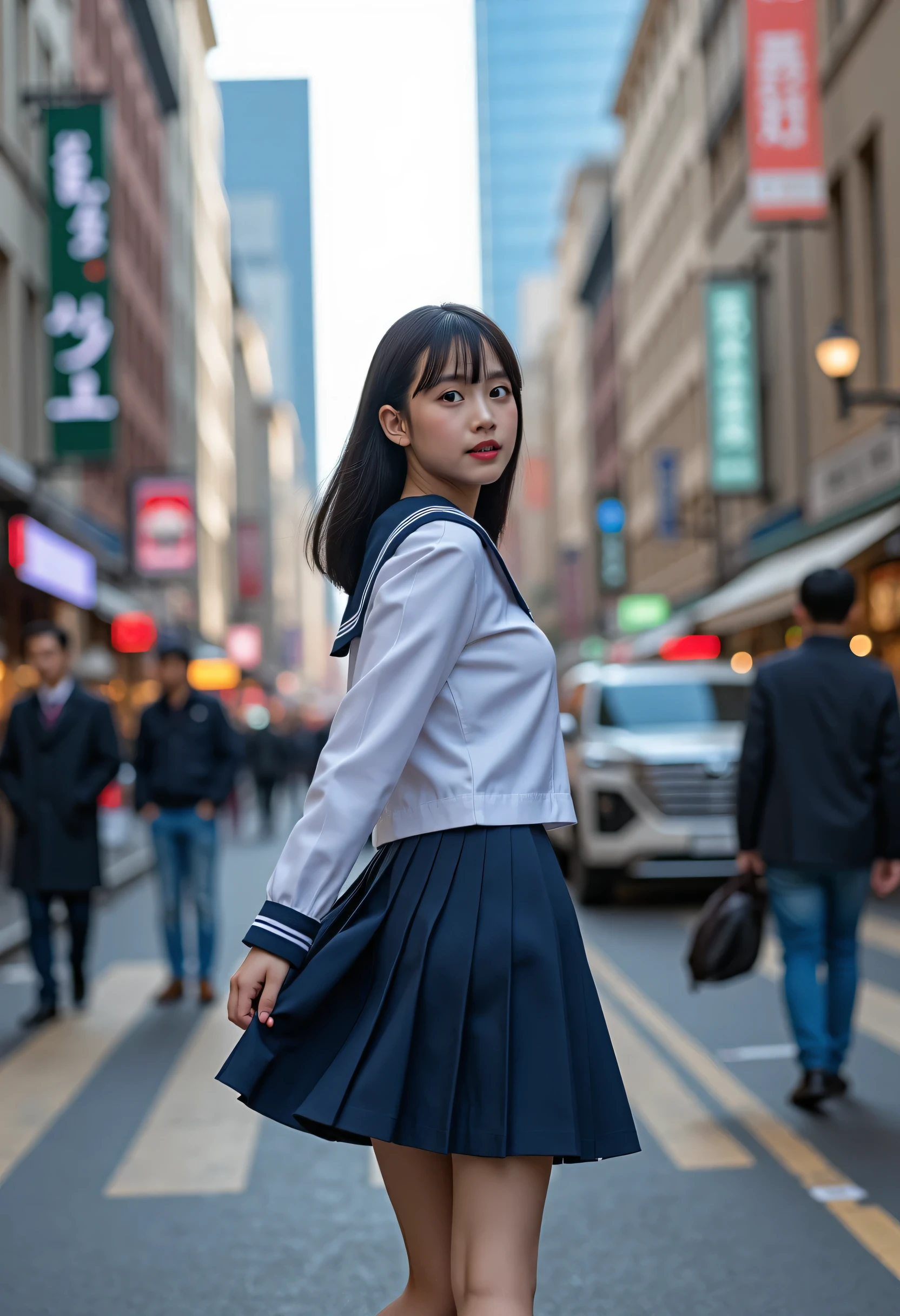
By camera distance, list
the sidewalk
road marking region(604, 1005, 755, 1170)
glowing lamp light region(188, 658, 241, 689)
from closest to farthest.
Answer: road marking region(604, 1005, 755, 1170) → the sidewalk → glowing lamp light region(188, 658, 241, 689)

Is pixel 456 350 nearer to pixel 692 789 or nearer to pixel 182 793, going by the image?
pixel 182 793

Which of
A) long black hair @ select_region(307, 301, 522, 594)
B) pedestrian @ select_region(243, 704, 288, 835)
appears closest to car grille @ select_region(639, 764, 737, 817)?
long black hair @ select_region(307, 301, 522, 594)

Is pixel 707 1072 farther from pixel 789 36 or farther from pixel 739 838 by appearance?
pixel 789 36

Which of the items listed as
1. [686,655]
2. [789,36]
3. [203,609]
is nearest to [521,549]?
[203,609]

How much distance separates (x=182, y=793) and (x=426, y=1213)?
6671 mm

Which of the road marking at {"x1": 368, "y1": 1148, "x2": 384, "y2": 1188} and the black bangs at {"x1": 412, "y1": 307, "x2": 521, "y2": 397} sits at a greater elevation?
the black bangs at {"x1": 412, "y1": 307, "x2": 521, "y2": 397}

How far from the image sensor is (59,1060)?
24.0ft

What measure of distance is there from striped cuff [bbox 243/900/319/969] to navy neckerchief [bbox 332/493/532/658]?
0.42m

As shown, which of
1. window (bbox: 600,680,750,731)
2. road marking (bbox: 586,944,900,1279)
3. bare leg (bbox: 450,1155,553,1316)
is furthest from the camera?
window (bbox: 600,680,750,731)

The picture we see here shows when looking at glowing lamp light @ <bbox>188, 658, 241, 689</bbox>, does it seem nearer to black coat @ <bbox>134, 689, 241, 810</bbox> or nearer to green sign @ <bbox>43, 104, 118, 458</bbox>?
green sign @ <bbox>43, 104, 118, 458</bbox>

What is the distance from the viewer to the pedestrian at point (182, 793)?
29.3 ft

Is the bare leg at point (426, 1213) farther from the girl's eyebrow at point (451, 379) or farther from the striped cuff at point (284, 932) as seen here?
the girl's eyebrow at point (451, 379)

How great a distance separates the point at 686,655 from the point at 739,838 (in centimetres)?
2532

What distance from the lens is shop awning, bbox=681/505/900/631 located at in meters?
15.9
